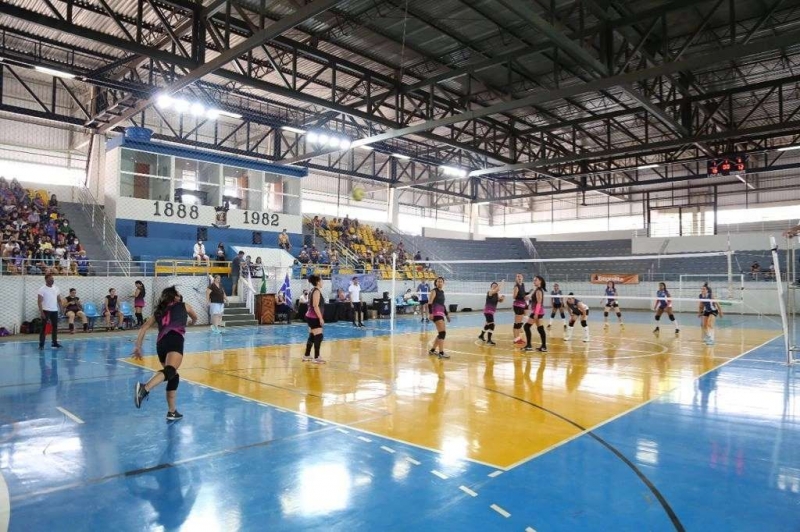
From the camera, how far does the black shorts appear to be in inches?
271

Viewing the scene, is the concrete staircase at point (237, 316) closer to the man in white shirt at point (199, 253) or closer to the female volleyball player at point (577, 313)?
the man in white shirt at point (199, 253)

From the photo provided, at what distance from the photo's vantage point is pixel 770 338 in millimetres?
18000

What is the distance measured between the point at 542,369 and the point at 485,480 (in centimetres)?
671

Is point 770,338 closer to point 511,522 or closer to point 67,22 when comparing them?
point 511,522

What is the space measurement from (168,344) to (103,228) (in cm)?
2125

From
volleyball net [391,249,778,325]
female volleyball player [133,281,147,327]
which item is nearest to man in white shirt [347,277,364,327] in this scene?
volleyball net [391,249,778,325]

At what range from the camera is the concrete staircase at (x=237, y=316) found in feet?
69.2

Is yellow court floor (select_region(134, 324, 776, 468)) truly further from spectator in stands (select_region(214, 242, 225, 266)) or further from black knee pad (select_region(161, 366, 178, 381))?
spectator in stands (select_region(214, 242, 225, 266))

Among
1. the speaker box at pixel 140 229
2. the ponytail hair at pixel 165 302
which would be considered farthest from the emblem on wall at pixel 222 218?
the ponytail hair at pixel 165 302

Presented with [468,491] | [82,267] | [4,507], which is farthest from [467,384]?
[82,267]

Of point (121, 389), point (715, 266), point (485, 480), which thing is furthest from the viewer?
point (715, 266)

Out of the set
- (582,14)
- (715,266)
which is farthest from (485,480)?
(715,266)

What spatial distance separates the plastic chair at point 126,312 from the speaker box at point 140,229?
20.3ft

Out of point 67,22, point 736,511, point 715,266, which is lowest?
point 736,511
